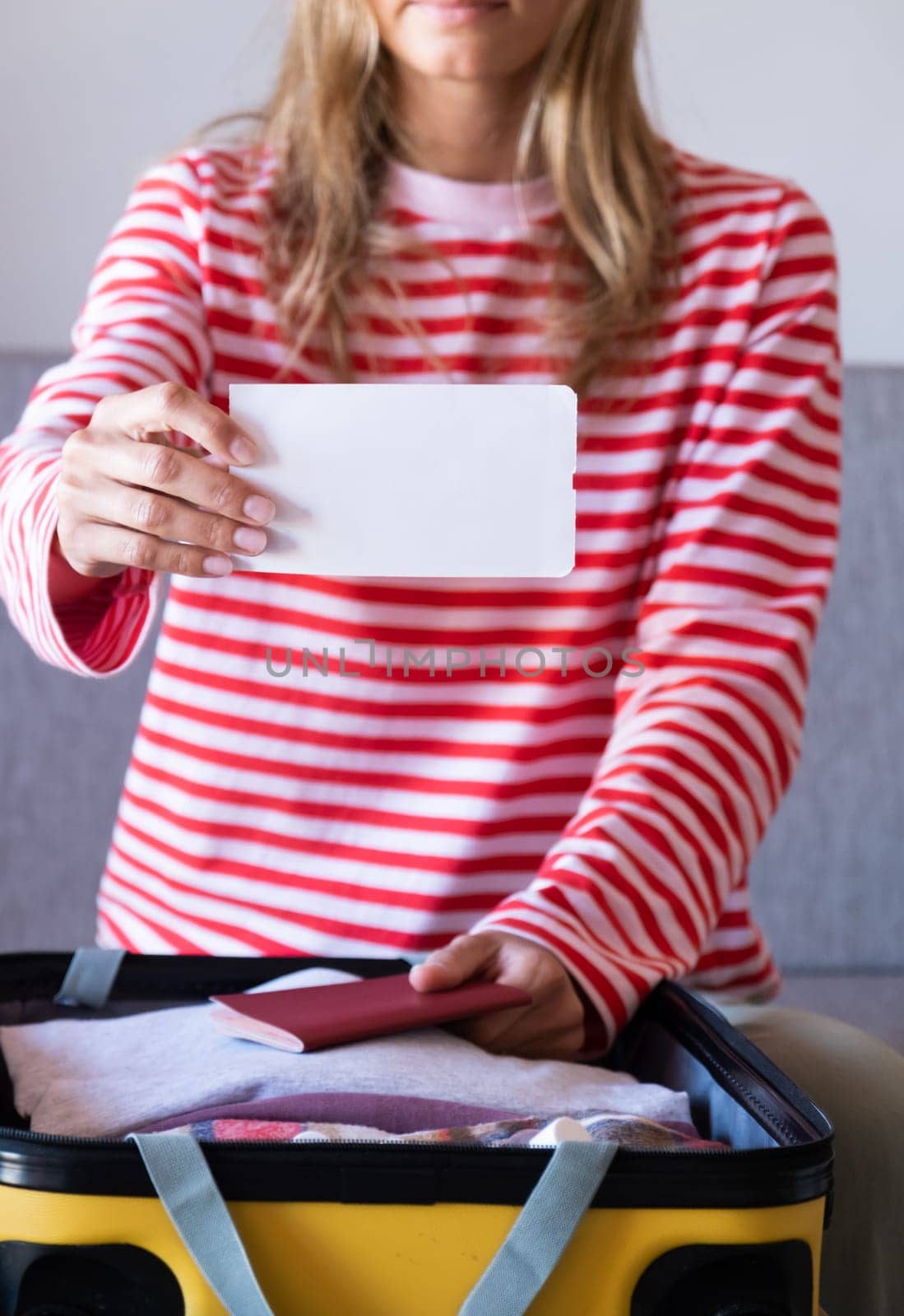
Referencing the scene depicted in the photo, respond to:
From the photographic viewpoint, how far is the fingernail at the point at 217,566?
0.47 metres

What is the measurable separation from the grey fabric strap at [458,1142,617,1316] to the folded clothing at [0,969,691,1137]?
83mm

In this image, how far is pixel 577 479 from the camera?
772 millimetres

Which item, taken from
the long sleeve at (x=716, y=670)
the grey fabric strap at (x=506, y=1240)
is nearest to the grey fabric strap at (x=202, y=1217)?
the grey fabric strap at (x=506, y=1240)

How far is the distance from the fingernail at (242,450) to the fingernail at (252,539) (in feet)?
0.07

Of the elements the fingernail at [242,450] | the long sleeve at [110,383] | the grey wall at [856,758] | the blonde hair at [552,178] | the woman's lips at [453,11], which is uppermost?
the woman's lips at [453,11]

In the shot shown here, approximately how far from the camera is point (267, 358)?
79 cm

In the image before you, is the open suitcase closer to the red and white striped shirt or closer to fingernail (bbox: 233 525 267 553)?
fingernail (bbox: 233 525 267 553)

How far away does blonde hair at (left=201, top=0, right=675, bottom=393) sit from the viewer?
0.77 meters

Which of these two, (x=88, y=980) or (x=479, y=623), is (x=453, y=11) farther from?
(x=88, y=980)

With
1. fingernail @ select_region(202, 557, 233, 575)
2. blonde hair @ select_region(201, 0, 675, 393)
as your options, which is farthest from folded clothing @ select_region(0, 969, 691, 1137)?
blonde hair @ select_region(201, 0, 675, 393)

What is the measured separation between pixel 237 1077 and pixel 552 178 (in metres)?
0.54

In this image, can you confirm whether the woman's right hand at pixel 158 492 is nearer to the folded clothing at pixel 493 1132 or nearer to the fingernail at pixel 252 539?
the fingernail at pixel 252 539

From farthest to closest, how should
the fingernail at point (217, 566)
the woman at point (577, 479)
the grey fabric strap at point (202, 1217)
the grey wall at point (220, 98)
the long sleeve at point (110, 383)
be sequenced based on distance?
the grey wall at point (220, 98), the woman at point (577, 479), the long sleeve at point (110, 383), the fingernail at point (217, 566), the grey fabric strap at point (202, 1217)

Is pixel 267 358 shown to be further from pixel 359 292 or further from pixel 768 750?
pixel 768 750
